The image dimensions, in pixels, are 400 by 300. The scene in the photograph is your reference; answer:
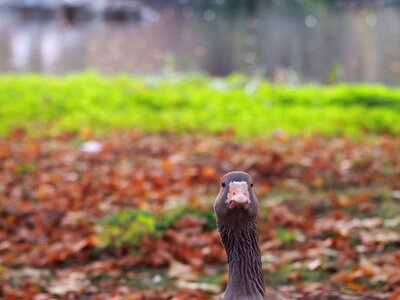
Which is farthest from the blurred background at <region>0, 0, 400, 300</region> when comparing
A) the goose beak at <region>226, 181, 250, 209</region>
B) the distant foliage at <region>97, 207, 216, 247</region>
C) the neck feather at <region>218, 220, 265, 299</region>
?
the goose beak at <region>226, 181, 250, 209</region>

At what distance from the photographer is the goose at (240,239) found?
264 cm

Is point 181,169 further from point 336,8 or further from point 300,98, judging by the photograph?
point 336,8

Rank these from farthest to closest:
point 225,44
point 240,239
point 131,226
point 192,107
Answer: point 225,44
point 192,107
point 131,226
point 240,239

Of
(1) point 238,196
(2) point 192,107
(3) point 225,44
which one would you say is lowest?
(1) point 238,196

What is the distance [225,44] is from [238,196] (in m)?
21.8

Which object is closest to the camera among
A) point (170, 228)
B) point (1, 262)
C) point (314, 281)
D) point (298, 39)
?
point (314, 281)

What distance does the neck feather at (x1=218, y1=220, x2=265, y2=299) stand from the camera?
8.81 feet

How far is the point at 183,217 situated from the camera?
614 centimetres

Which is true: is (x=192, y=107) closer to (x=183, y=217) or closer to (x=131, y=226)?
(x=183, y=217)

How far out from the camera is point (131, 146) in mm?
9555

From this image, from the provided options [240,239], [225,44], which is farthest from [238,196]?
[225,44]

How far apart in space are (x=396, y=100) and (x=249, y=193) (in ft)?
29.8

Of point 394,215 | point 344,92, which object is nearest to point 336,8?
point 344,92

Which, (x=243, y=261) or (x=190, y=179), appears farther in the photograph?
(x=190, y=179)
